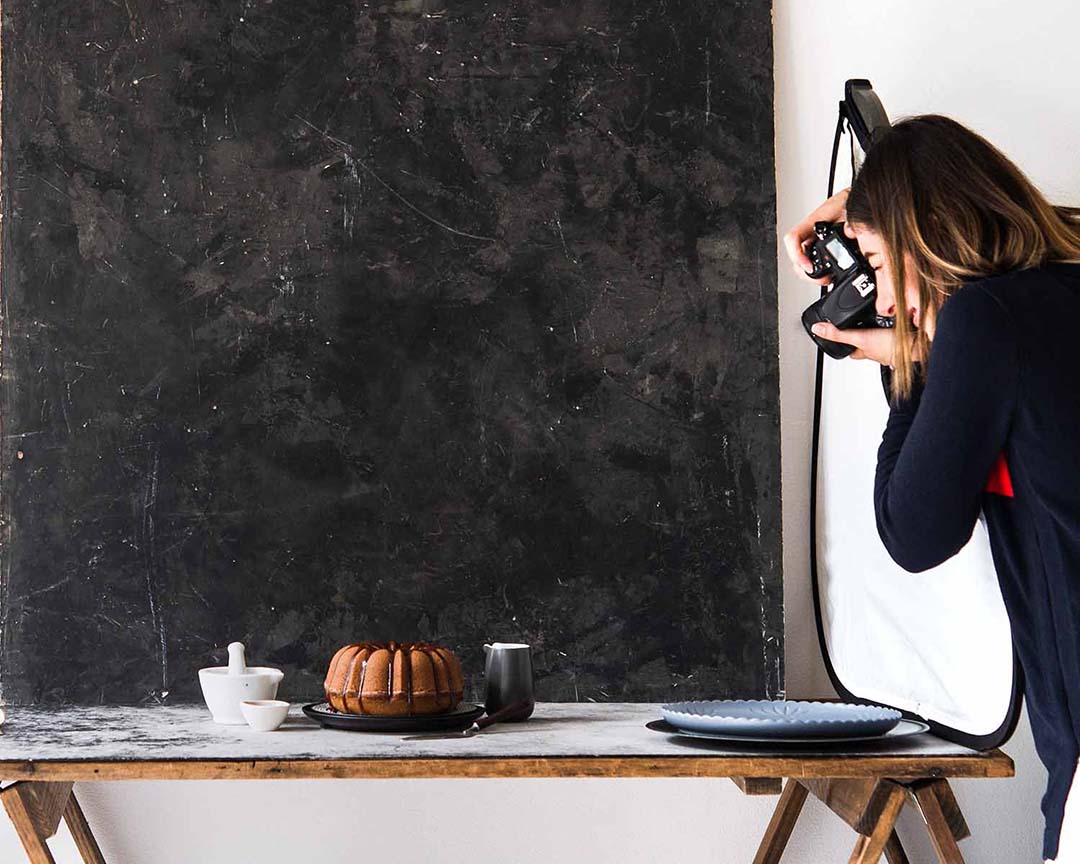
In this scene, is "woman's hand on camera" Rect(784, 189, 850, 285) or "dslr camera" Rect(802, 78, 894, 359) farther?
"woman's hand on camera" Rect(784, 189, 850, 285)

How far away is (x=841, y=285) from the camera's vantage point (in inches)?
62.6

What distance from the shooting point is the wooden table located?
53.2 inches

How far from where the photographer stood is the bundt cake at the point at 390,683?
1.54 m

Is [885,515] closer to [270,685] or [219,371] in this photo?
[270,685]

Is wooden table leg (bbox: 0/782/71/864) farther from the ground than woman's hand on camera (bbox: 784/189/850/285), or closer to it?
closer to it

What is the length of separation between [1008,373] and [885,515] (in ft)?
0.85

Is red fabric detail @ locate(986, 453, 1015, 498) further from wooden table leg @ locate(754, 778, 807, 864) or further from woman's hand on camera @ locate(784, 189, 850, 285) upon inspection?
wooden table leg @ locate(754, 778, 807, 864)

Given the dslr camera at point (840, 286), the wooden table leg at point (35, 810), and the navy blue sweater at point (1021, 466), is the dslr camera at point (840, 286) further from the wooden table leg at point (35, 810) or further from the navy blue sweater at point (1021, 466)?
the wooden table leg at point (35, 810)

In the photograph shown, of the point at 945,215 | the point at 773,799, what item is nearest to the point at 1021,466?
the point at 945,215

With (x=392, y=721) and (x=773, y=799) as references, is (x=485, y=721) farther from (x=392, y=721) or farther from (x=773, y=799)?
(x=773, y=799)

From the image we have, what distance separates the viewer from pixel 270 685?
5.38 ft

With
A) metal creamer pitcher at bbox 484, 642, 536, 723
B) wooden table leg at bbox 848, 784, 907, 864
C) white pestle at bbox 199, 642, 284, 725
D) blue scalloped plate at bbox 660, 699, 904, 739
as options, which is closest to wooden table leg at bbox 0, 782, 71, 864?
white pestle at bbox 199, 642, 284, 725

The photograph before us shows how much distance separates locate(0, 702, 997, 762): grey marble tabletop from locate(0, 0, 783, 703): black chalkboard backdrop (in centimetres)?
25

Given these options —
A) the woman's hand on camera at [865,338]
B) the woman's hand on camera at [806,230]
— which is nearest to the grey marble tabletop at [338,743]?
the woman's hand on camera at [865,338]
